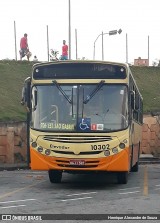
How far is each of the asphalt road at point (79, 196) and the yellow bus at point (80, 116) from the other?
2.38 ft

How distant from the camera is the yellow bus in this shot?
14.5m

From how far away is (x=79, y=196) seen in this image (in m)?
13.4

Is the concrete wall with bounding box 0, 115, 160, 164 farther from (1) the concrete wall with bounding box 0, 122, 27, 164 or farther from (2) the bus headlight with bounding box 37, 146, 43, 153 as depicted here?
(2) the bus headlight with bounding box 37, 146, 43, 153

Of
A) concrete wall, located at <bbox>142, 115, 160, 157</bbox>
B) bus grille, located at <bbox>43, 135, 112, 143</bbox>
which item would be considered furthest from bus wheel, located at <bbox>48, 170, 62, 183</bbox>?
concrete wall, located at <bbox>142, 115, 160, 157</bbox>

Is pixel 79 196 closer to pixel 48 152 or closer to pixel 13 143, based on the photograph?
pixel 48 152

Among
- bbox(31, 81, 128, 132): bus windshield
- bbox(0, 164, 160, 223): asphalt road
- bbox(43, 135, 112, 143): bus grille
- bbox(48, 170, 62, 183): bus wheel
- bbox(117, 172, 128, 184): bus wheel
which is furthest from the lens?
bbox(48, 170, 62, 183): bus wheel

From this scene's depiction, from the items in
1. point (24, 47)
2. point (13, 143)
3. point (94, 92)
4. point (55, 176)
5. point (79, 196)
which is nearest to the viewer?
point (79, 196)

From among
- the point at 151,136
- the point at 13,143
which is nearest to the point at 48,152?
the point at 13,143

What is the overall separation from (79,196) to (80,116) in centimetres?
236

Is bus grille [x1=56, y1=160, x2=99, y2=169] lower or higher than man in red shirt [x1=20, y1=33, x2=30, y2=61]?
lower

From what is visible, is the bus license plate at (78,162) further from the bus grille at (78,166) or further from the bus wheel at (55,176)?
the bus wheel at (55,176)

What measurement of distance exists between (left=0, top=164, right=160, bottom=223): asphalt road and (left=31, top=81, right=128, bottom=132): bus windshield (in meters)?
1.75

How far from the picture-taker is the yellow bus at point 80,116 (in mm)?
14523

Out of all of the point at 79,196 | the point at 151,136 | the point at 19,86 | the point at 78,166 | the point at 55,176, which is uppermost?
the point at 19,86
